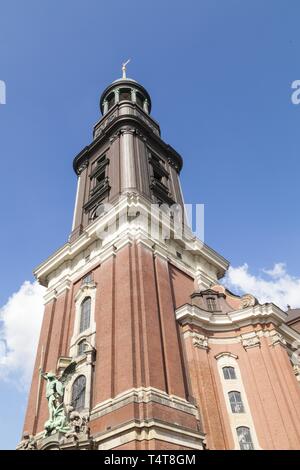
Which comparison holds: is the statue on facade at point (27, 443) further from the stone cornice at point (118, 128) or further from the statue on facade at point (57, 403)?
the stone cornice at point (118, 128)

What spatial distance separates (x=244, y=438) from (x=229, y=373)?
329cm

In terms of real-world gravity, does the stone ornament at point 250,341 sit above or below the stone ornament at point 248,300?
below

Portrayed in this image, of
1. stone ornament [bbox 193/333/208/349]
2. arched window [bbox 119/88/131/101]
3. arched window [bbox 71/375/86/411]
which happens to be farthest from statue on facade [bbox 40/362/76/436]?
arched window [bbox 119/88/131/101]

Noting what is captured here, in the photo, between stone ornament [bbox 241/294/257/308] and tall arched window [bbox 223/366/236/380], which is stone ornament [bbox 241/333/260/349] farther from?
stone ornament [bbox 241/294/257/308]

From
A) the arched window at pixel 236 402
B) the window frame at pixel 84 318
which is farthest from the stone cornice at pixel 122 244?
the arched window at pixel 236 402

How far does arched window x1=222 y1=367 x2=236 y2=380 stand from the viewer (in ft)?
68.9

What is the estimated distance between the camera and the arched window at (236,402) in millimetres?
19656

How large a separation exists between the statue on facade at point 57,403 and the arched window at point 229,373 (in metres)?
7.79

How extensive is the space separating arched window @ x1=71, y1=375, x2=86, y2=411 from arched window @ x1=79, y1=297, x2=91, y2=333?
3.27 meters

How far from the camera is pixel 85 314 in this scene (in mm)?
23656
